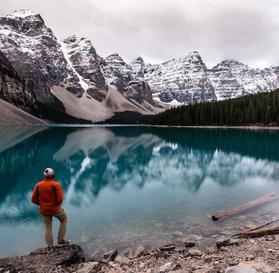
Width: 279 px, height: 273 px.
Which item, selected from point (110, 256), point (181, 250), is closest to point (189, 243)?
point (181, 250)

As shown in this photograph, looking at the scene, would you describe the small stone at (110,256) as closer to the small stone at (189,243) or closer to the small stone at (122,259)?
the small stone at (122,259)

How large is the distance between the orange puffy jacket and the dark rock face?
163cm

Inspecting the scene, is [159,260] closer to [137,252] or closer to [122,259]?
[122,259]

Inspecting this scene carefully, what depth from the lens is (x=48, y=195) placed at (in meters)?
15.0

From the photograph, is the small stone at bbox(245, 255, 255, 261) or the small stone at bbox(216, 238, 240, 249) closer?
the small stone at bbox(245, 255, 255, 261)

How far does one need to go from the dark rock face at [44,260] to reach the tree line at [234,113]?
151318mm

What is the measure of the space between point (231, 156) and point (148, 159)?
14.1 meters

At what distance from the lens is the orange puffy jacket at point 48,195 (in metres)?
14.9

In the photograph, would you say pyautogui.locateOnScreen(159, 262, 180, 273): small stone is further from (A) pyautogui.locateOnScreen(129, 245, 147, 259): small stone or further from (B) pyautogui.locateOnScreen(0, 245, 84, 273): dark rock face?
(B) pyautogui.locateOnScreen(0, 245, 84, 273): dark rock face

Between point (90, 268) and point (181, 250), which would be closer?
point (90, 268)

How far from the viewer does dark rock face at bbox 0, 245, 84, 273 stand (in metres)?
13.3

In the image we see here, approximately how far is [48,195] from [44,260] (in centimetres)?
255

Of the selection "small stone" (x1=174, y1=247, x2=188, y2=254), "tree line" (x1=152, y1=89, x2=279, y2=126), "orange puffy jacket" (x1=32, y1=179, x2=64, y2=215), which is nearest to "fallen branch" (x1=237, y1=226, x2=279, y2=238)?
"small stone" (x1=174, y1=247, x2=188, y2=254)

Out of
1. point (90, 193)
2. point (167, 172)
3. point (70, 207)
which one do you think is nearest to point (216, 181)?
point (167, 172)
